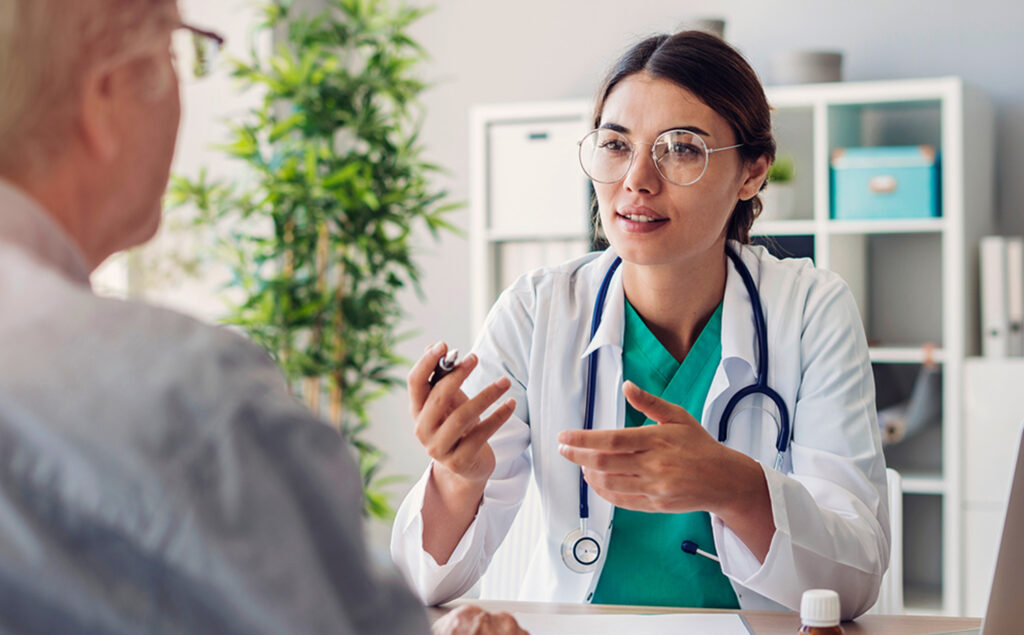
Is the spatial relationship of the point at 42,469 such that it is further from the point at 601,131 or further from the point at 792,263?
the point at 792,263

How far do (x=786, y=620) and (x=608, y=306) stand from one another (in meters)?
0.61

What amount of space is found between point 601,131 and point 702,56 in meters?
0.19

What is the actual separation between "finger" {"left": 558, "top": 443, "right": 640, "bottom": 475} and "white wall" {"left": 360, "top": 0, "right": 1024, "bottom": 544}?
2373 millimetres

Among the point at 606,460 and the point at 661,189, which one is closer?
the point at 606,460

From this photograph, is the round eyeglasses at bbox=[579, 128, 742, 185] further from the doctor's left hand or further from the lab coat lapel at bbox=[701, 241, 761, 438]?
the doctor's left hand

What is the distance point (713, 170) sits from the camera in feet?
5.13

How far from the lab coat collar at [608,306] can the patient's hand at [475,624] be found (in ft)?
2.18

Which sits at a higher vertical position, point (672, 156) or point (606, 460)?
point (672, 156)

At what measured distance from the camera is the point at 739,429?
5.00 ft

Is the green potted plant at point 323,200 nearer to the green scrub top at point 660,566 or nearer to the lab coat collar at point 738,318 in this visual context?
the lab coat collar at point 738,318

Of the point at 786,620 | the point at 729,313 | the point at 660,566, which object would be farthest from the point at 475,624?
the point at 729,313

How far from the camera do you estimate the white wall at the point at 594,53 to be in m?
3.37

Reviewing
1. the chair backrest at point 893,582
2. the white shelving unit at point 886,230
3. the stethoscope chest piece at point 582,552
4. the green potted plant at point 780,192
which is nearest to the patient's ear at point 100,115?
the stethoscope chest piece at point 582,552

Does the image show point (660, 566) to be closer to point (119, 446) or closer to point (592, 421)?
point (592, 421)
